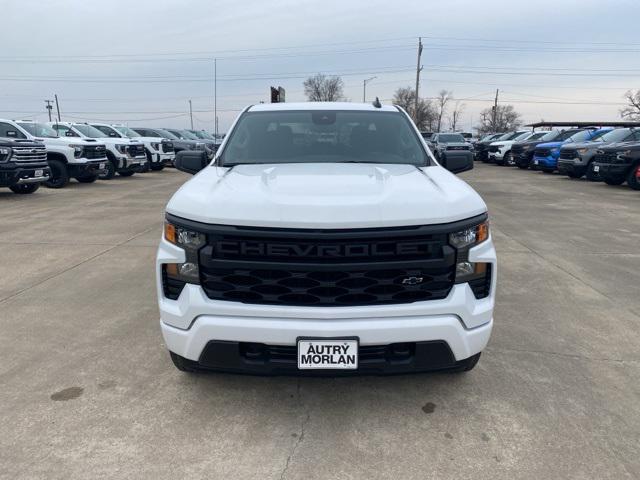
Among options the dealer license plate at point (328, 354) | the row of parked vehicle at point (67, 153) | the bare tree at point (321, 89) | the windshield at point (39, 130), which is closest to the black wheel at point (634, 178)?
the row of parked vehicle at point (67, 153)

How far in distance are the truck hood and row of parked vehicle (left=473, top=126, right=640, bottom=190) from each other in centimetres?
1334

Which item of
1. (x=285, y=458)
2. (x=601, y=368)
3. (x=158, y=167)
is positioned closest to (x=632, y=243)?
(x=601, y=368)

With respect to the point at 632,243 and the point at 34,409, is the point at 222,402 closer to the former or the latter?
the point at 34,409

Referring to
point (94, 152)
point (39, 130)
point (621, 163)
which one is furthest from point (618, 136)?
point (39, 130)

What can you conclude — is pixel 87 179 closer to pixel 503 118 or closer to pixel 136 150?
pixel 136 150

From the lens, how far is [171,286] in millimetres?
2766

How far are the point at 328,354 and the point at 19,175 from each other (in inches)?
462

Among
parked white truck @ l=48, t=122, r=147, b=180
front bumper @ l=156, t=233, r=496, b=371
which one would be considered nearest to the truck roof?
front bumper @ l=156, t=233, r=496, b=371

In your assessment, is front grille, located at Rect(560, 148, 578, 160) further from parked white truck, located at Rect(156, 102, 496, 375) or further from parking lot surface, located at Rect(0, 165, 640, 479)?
parked white truck, located at Rect(156, 102, 496, 375)

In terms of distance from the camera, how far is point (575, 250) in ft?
23.1

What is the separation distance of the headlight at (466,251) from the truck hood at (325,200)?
3.7 inches

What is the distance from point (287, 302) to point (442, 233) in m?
0.88

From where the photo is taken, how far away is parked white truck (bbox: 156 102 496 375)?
2535 mm

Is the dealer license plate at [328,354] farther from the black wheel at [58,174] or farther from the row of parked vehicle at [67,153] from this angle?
the black wheel at [58,174]
